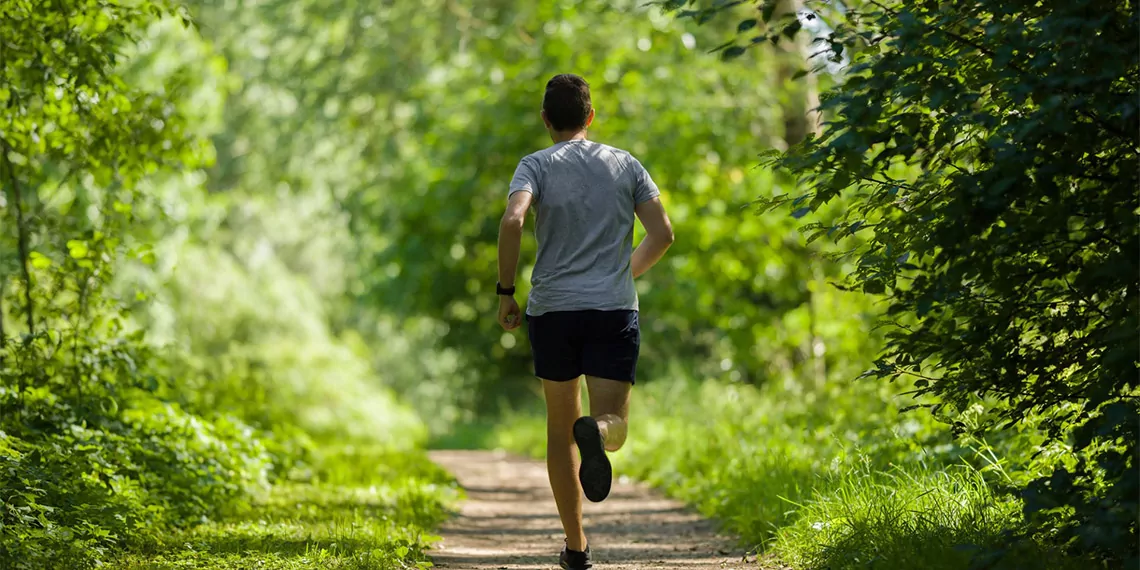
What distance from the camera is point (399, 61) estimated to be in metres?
14.7

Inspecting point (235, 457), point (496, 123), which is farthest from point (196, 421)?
point (496, 123)

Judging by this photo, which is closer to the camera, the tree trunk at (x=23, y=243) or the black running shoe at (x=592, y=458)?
the black running shoe at (x=592, y=458)

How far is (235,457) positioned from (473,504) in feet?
6.56

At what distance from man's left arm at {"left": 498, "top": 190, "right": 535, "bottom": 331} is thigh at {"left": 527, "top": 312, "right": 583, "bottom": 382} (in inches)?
4.3

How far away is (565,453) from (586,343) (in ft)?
1.61

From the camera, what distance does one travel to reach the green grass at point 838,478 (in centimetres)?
427

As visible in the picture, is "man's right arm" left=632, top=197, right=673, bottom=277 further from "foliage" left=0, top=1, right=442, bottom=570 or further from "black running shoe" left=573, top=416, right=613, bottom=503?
"foliage" left=0, top=1, right=442, bottom=570

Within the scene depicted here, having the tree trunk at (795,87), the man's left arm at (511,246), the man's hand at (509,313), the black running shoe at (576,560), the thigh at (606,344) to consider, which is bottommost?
the black running shoe at (576,560)

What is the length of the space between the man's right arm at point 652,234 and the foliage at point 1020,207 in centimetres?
58

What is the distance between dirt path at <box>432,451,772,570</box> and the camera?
5.52 m

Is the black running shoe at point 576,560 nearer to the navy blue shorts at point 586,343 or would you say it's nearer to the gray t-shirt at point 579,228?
the navy blue shorts at point 586,343

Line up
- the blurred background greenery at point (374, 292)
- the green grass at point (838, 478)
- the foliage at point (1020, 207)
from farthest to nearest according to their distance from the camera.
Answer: the blurred background greenery at point (374, 292) < the green grass at point (838, 478) < the foliage at point (1020, 207)

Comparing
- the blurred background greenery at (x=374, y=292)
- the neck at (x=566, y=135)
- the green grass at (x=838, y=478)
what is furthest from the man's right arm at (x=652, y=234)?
the green grass at (x=838, y=478)

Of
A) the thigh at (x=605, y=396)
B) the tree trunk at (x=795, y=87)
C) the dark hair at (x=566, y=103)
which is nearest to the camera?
the thigh at (x=605, y=396)
